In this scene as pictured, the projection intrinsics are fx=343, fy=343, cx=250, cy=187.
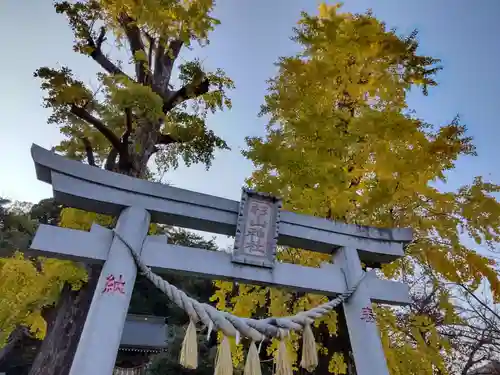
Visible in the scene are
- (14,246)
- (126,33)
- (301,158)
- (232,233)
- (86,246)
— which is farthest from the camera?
(14,246)

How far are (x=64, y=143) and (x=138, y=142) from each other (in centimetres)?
276

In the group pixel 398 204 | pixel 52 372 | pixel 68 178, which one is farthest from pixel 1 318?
pixel 398 204

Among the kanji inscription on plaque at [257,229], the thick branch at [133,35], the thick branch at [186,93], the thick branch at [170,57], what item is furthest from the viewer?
the thick branch at [170,57]

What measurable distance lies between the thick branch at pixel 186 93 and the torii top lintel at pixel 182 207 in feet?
11.6

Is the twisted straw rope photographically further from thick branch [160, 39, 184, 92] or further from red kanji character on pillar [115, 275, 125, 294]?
thick branch [160, 39, 184, 92]

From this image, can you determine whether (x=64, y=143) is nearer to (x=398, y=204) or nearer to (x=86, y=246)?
(x=86, y=246)

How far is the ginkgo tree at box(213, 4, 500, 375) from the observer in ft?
17.4

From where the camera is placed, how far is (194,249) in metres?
3.67

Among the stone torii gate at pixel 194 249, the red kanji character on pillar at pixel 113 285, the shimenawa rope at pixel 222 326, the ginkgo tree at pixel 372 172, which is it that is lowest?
the shimenawa rope at pixel 222 326

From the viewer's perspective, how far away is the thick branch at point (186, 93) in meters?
6.78

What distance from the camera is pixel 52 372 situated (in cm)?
439

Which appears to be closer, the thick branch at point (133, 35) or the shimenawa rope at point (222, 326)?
the shimenawa rope at point (222, 326)

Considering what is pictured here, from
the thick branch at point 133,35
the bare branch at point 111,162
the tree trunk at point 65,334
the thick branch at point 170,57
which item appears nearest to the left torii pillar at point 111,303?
the tree trunk at point 65,334

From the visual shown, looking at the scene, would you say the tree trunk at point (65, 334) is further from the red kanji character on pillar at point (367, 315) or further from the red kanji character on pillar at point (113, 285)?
the red kanji character on pillar at point (367, 315)
